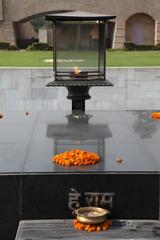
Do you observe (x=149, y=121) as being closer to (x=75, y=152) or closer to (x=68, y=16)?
(x=68, y=16)

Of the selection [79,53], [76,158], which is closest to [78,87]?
[79,53]

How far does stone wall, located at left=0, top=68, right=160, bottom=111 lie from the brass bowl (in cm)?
678

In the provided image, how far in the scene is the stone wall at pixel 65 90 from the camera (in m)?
10.8

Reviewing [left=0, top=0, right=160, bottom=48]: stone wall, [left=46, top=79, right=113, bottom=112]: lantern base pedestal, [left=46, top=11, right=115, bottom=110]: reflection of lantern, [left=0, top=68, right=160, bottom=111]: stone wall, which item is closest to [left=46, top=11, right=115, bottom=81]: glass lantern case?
[left=46, top=11, right=115, bottom=110]: reflection of lantern

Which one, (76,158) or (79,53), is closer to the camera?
(76,158)

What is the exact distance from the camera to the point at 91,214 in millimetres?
4078

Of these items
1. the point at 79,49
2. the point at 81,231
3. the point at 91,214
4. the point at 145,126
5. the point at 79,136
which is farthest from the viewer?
the point at 79,49

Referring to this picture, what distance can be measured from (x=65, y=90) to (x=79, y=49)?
107 inches

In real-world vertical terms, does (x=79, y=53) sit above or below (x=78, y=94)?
above

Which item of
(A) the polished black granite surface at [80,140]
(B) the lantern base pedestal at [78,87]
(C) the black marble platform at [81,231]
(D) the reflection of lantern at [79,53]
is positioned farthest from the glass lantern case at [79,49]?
(C) the black marble platform at [81,231]

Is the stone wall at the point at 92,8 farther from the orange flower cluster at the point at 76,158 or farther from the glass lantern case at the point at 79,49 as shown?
the orange flower cluster at the point at 76,158

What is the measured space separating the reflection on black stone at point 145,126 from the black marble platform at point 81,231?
6.93ft

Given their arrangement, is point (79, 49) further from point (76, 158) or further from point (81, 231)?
point (81, 231)

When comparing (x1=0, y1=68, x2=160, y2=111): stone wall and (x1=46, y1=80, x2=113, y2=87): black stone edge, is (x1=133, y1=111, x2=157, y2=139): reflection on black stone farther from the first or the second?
(x1=0, y1=68, x2=160, y2=111): stone wall
